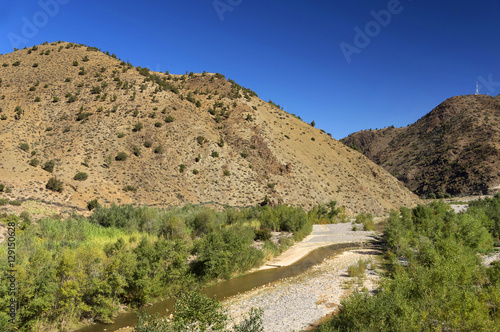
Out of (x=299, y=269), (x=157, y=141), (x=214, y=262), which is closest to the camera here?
(x=214, y=262)

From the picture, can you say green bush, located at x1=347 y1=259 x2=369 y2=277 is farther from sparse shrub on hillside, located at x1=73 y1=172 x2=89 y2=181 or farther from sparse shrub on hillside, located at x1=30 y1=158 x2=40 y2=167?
sparse shrub on hillside, located at x1=30 y1=158 x2=40 y2=167

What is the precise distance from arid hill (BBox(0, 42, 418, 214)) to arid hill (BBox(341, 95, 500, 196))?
86.5ft

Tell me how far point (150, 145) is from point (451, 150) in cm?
8462

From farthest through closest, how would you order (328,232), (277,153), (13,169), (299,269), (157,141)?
(277,153) → (157,141) → (328,232) → (13,169) → (299,269)

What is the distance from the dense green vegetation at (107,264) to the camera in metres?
10.6

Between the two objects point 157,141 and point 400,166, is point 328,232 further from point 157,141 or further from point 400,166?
point 400,166

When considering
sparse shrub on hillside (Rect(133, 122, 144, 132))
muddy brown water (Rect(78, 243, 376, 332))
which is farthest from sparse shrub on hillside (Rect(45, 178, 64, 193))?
muddy brown water (Rect(78, 243, 376, 332))

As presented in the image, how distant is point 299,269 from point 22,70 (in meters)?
60.2

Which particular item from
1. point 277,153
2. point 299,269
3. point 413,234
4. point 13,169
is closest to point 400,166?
point 277,153

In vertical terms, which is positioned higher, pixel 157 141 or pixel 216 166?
pixel 157 141

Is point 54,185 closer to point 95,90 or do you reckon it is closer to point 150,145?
point 150,145

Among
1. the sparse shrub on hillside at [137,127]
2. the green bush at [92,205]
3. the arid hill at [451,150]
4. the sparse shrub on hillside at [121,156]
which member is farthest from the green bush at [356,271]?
the arid hill at [451,150]

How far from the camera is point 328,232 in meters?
35.9

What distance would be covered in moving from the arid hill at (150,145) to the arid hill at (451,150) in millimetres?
26368
